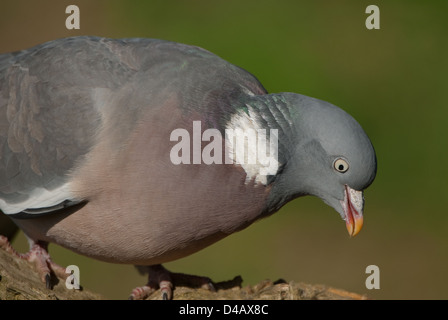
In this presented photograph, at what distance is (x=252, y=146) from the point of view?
3434mm

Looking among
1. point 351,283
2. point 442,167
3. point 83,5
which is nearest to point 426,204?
point 442,167

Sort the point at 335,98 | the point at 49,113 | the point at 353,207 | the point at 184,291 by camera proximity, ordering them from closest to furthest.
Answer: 1. the point at 353,207
2. the point at 49,113
3. the point at 184,291
4. the point at 335,98

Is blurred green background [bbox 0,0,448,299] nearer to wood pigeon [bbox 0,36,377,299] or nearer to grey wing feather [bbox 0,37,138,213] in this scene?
grey wing feather [bbox 0,37,138,213]

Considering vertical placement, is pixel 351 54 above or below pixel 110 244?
above

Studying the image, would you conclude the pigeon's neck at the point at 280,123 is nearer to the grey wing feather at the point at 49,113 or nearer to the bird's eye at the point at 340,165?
the bird's eye at the point at 340,165

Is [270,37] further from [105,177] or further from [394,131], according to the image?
[105,177]

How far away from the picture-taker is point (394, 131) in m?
7.23

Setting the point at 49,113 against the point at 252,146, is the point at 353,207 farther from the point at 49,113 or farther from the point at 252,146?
the point at 49,113

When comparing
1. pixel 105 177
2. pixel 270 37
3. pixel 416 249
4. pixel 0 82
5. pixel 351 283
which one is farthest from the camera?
pixel 270 37

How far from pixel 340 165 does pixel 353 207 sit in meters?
0.24

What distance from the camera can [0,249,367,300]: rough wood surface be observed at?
12.0ft

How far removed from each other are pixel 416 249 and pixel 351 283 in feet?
2.79

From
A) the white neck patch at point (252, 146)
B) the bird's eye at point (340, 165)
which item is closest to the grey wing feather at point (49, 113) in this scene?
the white neck patch at point (252, 146)

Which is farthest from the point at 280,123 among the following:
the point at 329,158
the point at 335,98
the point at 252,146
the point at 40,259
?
the point at 335,98
